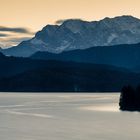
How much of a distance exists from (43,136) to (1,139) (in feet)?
41.4

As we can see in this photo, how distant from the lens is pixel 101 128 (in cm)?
15775

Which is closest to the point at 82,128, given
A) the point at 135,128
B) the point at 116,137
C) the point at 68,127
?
the point at 68,127

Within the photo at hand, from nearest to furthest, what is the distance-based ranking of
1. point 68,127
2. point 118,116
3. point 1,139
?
point 1,139 → point 68,127 → point 118,116

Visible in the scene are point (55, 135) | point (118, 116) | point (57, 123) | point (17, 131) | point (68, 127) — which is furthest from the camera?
point (118, 116)

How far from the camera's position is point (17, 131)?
494ft

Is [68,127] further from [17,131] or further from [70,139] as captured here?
[70,139]

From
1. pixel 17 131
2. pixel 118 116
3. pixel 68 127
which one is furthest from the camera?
pixel 118 116

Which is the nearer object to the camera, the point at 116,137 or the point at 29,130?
the point at 116,137

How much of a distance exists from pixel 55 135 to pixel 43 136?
13.8ft

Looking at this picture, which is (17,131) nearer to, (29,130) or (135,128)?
(29,130)

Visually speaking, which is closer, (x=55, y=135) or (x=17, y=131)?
(x=55, y=135)

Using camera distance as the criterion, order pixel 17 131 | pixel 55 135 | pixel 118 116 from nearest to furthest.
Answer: pixel 55 135 → pixel 17 131 → pixel 118 116

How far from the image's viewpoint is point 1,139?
130625 mm

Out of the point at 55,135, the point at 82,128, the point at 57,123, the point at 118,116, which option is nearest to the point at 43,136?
the point at 55,135
